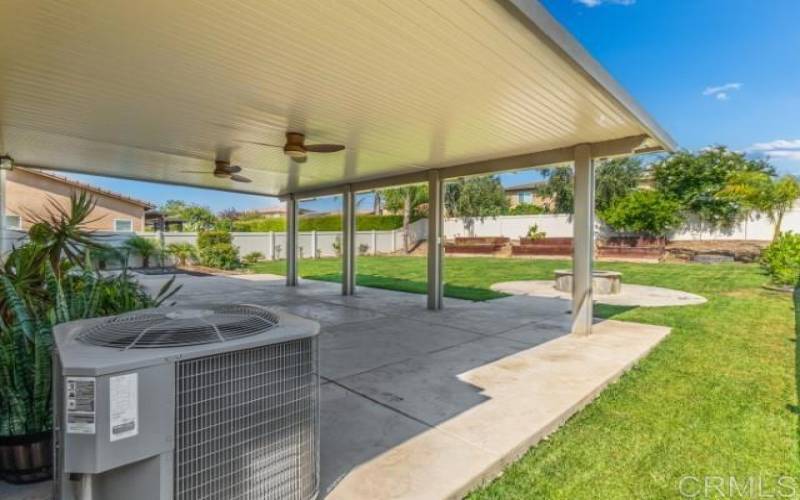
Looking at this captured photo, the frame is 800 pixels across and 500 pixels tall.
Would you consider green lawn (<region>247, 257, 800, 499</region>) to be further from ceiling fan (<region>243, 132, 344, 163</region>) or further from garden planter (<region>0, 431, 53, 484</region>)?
ceiling fan (<region>243, 132, 344, 163</region>)

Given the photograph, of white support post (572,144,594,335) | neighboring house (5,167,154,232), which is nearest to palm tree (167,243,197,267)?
neighboring house (5,167,154,232)

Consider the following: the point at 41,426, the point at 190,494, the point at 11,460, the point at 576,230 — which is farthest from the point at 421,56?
the point at 576,230

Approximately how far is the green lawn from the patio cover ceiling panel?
8.51 feet

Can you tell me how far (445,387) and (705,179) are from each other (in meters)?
21.7

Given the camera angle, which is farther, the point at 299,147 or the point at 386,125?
the point at 299,147

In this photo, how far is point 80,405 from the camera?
1.32 metres

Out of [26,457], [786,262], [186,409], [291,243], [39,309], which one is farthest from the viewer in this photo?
[291,243]

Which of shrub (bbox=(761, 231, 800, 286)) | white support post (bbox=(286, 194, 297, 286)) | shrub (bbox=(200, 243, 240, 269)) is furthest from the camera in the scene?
shrub (bbox=(200, 243, 240, 269))

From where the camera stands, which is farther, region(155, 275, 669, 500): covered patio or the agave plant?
region(155, 275, 669, 500): covered patio

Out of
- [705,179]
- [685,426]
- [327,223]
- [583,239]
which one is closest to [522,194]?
[705,179]

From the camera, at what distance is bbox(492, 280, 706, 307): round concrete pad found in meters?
8.41

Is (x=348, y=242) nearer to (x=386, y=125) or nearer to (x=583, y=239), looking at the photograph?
(x=386, y=125)

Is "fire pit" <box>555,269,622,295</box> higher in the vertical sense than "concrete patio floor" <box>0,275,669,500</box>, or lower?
higher

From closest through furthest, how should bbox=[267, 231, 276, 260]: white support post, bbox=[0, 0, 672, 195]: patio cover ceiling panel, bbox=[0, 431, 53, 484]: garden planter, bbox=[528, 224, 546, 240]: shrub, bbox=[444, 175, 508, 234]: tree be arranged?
bbox=[0, 431, 53, 484]: garden planter, bbox=[0, 0, 672, 195]: patio cover ceiling panel, bbox=[267, 231, 276, 260]: white support post, bbox=[528, 224, 546, 240]: shrub, bbox=[444, 175, 508, 234]: tree
